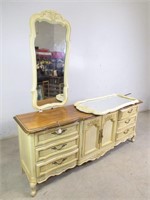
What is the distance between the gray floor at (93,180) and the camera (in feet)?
5.23

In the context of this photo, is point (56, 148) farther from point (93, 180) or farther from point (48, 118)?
point (93, 180)

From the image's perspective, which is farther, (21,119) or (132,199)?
(21,119)

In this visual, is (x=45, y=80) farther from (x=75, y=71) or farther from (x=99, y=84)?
(x=99, y=84)

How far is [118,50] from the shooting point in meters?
3.27

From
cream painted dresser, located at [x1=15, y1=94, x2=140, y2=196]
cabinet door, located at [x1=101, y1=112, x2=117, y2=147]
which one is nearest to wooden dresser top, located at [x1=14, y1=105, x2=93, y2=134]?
cream painted dresser, located at [x1=15, y1=94, x2=140, y2=196]

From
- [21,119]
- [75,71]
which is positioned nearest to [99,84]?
[75,71]

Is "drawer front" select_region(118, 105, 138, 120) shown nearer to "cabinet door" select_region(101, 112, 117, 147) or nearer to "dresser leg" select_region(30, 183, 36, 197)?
"cabinet door" select_region(101, 112, 117, 147)

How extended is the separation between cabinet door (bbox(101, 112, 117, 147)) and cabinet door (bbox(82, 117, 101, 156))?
9 cm

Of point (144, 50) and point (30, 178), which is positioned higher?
point (144, 50)

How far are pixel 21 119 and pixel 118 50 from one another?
7.90 feet

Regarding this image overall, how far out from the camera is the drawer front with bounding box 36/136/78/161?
5.00 ft

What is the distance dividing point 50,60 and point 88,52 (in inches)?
43.1

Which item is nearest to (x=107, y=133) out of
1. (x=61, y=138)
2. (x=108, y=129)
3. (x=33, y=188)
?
(x=108, y=129)

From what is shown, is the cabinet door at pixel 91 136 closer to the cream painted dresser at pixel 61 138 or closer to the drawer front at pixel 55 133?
the cream painted dresser at pixel 61 138
